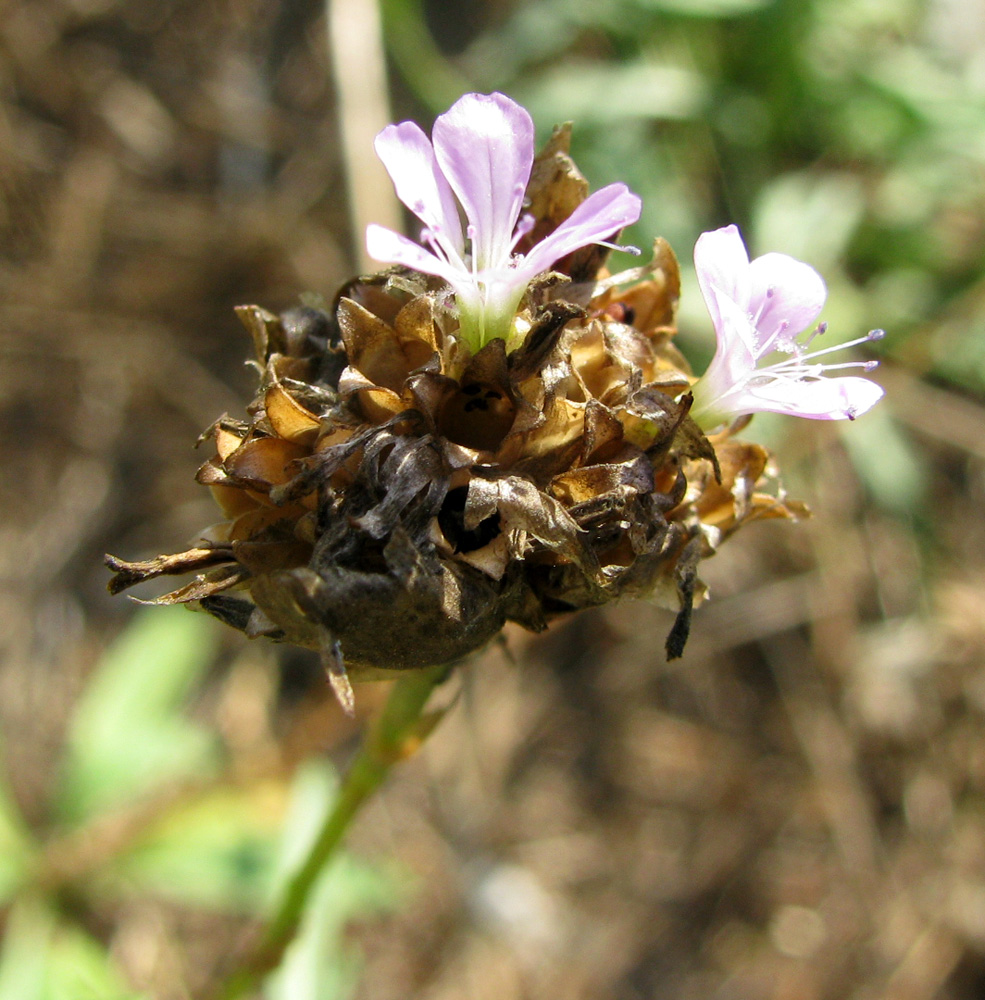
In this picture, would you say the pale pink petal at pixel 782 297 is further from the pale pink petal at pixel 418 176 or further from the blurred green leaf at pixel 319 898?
the blurred green leaf at pixel 319 898

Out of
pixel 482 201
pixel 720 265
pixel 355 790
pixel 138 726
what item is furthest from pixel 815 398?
pixel 138 726

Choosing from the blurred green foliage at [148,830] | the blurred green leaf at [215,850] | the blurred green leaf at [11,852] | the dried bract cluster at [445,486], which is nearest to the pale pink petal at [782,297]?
the dried bract cluster at [445,486]

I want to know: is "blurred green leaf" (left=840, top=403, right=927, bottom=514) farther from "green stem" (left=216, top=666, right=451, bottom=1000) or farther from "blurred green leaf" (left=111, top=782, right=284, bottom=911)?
"green stem" (left=216, top=666, right=451, bottom=1000)

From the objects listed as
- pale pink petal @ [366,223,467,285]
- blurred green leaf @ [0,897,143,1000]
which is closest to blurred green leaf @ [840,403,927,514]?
pale pink petal @ [366,223,467,285]

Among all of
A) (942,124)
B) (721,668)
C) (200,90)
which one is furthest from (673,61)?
(721,668)

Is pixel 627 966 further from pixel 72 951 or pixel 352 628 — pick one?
pixel 352 628

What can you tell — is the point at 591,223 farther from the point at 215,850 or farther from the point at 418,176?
the point at 215,850
